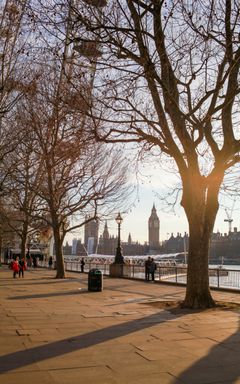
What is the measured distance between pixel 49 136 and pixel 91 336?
63.8ft

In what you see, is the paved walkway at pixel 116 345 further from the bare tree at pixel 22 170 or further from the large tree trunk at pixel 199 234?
the bare tree at pixel 22 170

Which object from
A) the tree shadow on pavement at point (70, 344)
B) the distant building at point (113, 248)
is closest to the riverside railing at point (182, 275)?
the tree shadow on pavement at point (70, 344)

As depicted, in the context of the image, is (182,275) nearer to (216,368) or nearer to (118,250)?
(118,250)

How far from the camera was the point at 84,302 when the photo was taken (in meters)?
17.0

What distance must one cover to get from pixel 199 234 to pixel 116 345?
716 cm

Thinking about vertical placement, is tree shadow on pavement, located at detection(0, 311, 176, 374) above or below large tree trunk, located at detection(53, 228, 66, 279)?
below

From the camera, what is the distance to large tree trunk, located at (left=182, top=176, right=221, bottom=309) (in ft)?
51.3

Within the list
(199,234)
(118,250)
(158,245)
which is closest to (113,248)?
(158,245)

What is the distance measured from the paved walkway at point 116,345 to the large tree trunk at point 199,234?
990 mm

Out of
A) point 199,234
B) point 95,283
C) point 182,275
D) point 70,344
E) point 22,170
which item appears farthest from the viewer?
point 22,170

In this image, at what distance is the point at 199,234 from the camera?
15.9 m

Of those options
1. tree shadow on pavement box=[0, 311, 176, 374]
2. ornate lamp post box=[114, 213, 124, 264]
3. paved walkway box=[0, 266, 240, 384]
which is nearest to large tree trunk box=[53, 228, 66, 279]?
ornate lamp post box=[114, 213, 124, 264]

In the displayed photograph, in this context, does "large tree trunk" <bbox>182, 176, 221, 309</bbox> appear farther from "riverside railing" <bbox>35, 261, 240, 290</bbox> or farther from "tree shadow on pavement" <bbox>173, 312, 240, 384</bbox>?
"riverside railing" <bbox>35, 261, 240, 290</bbox>

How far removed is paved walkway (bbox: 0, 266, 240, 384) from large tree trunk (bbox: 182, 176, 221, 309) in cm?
99
